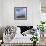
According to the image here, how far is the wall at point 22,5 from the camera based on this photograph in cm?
712

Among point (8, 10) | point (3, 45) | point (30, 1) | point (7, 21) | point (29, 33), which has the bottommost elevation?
point (3, 45)

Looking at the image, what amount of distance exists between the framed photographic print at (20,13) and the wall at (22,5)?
15cm

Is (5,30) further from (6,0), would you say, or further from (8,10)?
(6,0)

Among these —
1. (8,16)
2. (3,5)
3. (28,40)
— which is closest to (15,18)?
(8,16)

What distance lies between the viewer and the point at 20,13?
284 inches

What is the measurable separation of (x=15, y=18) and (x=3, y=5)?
0.91 meters

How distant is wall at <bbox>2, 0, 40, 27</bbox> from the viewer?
23.4 feet

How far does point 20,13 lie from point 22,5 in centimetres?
42

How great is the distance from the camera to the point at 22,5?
7.14 m

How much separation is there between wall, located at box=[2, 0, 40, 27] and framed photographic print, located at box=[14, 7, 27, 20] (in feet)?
0.51

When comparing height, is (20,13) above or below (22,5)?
below

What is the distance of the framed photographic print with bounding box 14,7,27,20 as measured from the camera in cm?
716

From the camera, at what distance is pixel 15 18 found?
283 inches

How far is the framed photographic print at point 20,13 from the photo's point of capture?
23.5 ft
